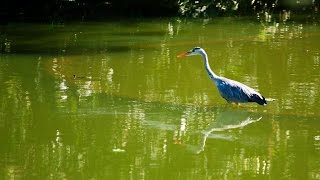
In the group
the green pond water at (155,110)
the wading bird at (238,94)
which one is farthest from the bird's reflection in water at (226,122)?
the wading bird at (238,94)

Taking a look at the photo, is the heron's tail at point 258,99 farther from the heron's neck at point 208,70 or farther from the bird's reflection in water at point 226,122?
the heron's neck at point 208,70

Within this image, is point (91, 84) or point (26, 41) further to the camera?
point (26, 41)

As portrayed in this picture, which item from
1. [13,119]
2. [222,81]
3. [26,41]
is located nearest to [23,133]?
[13,119]

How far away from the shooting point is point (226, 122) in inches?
479

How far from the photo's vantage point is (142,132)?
11.6 metres

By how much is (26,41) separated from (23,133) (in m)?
10.3

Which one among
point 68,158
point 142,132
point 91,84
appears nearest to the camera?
point 68,158

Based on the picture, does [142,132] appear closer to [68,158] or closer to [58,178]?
[68,158]

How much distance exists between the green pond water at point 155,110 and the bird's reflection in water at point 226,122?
0.02 metres

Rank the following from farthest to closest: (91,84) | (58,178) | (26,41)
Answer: (26,41) → (91,84) → (58,178)

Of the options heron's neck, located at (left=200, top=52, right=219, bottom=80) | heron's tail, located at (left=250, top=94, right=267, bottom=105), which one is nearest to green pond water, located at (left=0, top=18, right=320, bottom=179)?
heron's tail, located at (left=250, top=94, right=267, bottom=105)

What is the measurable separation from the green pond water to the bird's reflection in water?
0.05ft

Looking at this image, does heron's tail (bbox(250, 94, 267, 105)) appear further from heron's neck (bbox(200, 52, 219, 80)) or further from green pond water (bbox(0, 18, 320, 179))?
heron's neck (bbox(200, 52, 219, 80))

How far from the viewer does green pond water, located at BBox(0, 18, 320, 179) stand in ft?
33.1
